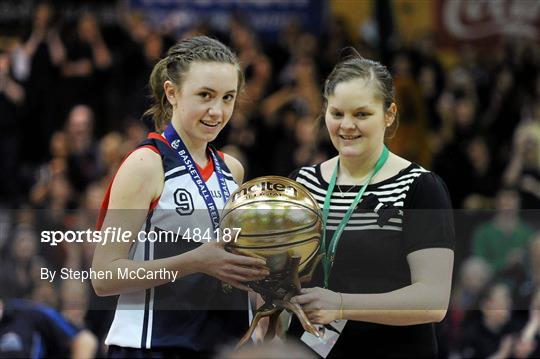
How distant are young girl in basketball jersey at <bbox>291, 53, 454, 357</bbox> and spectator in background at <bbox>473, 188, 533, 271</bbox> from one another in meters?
0.70

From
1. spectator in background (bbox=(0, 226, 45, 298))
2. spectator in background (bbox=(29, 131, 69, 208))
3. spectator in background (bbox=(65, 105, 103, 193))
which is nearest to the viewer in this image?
spectator in background (bbox=(0, 226, 45, 298))

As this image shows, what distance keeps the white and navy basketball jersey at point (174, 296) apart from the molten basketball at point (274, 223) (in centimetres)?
22

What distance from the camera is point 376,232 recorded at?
3764mm

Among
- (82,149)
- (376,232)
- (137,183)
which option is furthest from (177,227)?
(82,149)

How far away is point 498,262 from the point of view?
5566 millimetres

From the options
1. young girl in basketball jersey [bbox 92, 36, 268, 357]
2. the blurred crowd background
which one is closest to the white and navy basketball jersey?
young girl in basketball jersey [bbox 92, 36, 268, 357]

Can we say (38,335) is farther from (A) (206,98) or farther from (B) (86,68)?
(B) (86,68)

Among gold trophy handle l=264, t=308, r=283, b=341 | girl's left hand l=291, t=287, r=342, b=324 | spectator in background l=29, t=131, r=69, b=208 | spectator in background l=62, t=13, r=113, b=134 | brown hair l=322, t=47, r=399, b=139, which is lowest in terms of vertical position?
gold trophy handle l=264, t=308, r=283, b=341

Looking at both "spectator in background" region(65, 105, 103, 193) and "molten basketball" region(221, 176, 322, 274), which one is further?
"spectator in background" region(65, 105, 103, 193)

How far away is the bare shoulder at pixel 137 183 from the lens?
3.63m

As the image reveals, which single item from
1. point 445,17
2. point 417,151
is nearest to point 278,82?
point 417,151

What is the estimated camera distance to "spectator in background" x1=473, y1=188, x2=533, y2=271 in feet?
15.3

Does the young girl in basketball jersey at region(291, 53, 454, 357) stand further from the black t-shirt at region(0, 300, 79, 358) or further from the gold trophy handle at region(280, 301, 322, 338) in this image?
the black t-shirt at region(0, 300, 79, 358)

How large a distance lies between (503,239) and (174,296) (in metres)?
1.88
